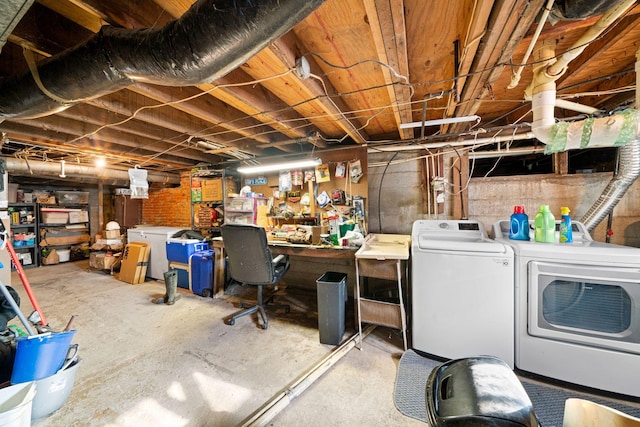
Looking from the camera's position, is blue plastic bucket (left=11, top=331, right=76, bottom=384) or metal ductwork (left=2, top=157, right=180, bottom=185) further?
metal ductwork (left=2, top=157, right=180, bottom=185)

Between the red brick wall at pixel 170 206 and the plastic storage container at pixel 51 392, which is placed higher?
the red brick wall at pixel 170 206

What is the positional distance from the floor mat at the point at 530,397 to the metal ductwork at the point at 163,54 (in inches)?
87.8

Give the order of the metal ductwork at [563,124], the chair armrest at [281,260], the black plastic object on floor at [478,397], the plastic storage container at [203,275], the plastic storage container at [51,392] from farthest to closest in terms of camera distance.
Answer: the plastic storage container at [203,275]
the chair armrest at [281,260]
the metal ductwork at [563,124]
the plastic storage container at [51,392]
the black plastic object on floor at [478,397]

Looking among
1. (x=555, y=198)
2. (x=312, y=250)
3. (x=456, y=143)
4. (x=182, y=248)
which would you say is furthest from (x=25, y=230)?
(x=555, y=198)

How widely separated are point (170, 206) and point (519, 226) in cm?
631

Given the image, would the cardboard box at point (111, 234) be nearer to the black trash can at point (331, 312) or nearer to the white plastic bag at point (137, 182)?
the white plastic bag at point (137, 182)

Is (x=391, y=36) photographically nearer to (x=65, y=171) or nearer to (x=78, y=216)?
(x=65, y=171)

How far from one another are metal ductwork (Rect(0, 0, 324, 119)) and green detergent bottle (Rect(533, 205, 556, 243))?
226 cm

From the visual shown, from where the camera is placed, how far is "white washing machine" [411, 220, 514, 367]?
5.89 feet

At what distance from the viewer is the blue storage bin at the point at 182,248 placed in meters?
3.67

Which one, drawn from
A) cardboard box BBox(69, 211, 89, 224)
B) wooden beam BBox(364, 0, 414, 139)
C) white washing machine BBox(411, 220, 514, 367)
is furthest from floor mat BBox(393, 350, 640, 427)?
cardboard box BBox(69, 211, 89, 224)

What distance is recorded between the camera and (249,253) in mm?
2426

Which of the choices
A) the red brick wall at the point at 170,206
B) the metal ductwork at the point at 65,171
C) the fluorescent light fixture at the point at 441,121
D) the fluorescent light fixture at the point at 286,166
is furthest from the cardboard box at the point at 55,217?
the fluorescent light fixture at the point at 441,121

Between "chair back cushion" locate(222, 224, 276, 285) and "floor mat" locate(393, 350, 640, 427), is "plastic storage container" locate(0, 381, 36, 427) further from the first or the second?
"floor mat" locate(393, 350, 640, 427)
